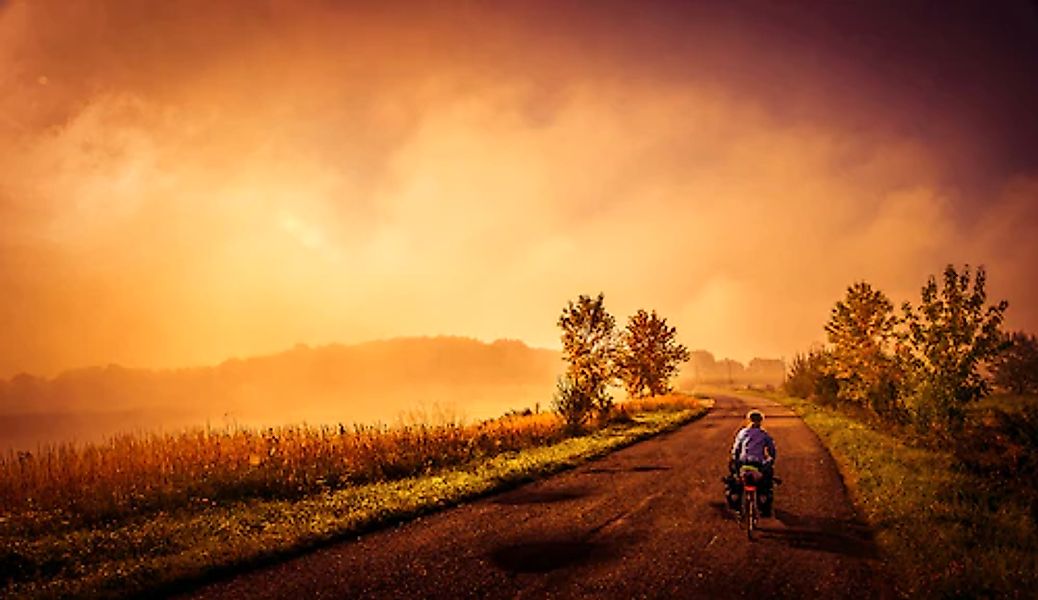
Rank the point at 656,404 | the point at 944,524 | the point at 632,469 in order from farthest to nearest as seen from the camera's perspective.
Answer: the point at 656,404
the point at 632,469
the point at 944,524

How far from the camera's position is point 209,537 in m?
10.5

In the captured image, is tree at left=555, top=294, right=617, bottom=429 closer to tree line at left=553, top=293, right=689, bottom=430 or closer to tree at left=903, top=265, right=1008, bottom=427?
tree line at left=553, top=293, right=689, bottom=430

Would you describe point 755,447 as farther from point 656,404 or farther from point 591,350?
point 656,404

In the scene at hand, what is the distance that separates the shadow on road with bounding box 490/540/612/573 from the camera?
8531mm

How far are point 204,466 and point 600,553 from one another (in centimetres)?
1197

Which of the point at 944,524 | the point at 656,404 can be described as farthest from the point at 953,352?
the point at 656,404

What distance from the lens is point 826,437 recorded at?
25.5 meters

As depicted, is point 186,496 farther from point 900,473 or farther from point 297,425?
point 900,473

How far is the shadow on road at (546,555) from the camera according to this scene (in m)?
8.53

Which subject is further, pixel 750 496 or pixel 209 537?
pixel 209 537

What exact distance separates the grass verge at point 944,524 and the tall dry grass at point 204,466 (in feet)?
39.1

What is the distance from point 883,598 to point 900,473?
396 inches

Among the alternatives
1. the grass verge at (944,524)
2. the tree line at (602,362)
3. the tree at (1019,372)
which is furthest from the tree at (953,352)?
the tree at (1019,372)

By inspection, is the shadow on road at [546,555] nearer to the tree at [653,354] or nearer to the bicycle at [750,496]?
the bicycle at [750,496]
